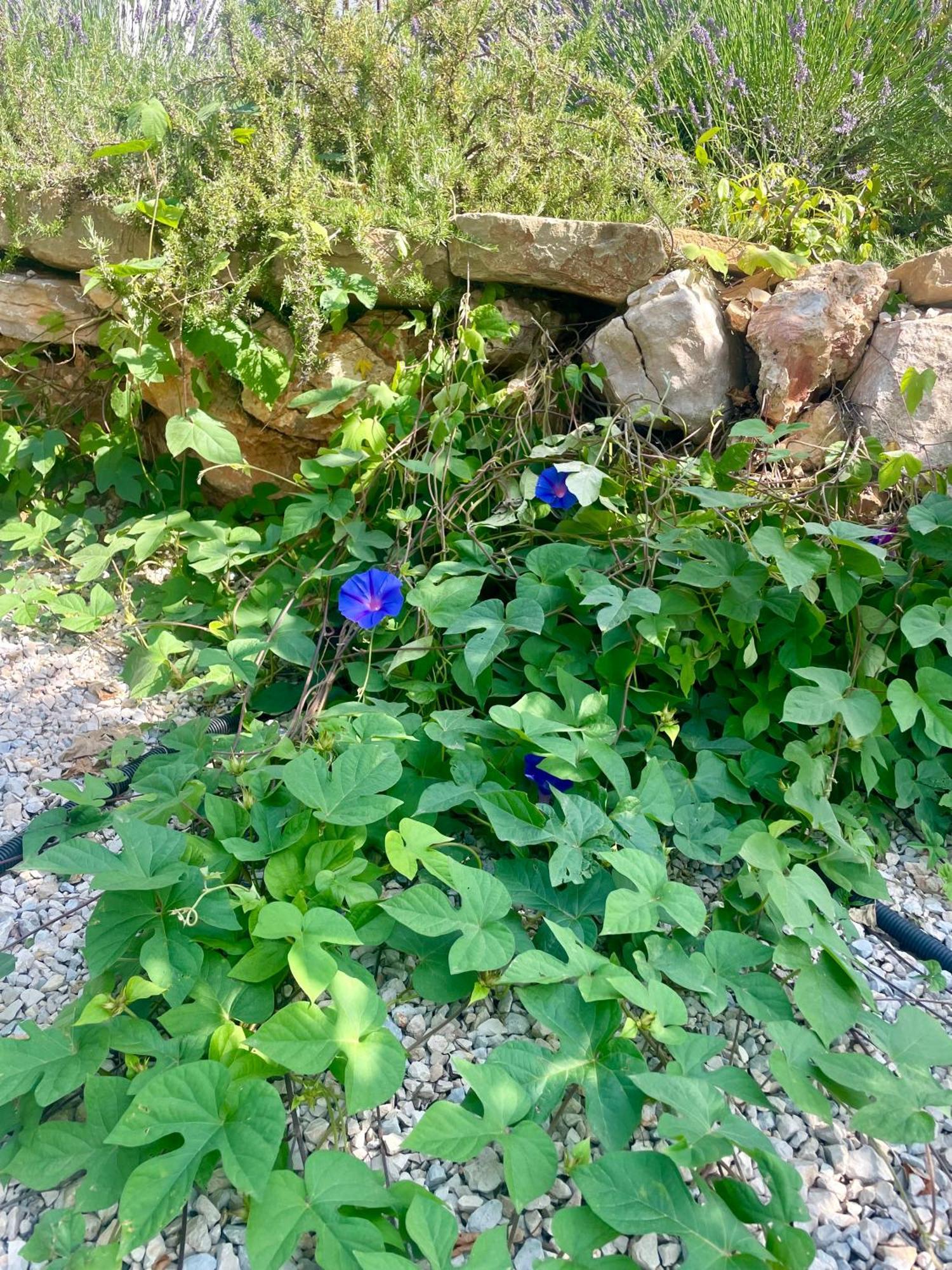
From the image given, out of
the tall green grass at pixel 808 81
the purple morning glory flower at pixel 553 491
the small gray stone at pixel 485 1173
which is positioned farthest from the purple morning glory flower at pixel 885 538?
the tall green grass at pixel 808 81

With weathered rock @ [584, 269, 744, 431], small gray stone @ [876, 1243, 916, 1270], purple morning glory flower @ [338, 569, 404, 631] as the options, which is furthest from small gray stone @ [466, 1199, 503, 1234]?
weathered rock @ [584, 269, 744, 431]

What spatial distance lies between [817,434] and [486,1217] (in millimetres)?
1763

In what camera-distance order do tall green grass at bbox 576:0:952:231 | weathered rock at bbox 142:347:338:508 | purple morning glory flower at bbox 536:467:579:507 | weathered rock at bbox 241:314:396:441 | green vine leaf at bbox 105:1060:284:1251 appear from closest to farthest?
green vine leaf at bbox 105:1060:284:1251, purple morning glory flower at bbox 536:467:579:507, weathered rock at bbox 241:314:396:441, weathered rock at bbox 142:347:338:508, tall green grass at bbox 576:0:952:231

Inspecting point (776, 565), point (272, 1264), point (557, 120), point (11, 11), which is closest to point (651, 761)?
point (776, 565)

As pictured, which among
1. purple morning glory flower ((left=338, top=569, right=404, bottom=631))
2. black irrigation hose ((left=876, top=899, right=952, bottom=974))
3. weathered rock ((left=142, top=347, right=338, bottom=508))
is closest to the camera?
black irrigation hose ((left=876, top=899, right=952, bottom=974))

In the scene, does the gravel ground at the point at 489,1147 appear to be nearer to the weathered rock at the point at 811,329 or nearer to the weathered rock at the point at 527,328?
the weathered rock at the point at 811,329

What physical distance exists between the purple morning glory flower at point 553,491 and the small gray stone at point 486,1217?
1318mm

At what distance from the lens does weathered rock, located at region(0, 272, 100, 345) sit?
2564 millimetres

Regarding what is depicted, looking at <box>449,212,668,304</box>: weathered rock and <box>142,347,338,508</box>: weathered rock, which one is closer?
<box>449,212,668,304</box>: weathered rock

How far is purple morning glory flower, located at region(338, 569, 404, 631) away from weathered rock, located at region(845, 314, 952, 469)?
1139mm

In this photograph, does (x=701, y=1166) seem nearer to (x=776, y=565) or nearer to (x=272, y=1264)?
(x=272, y=1264)

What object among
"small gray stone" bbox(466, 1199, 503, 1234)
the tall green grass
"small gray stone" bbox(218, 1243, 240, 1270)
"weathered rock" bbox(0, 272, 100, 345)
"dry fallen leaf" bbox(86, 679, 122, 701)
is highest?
the tall green grass

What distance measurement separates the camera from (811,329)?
203cm

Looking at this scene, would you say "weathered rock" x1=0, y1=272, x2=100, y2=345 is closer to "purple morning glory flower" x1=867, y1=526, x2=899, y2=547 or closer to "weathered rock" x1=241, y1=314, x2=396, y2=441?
"weathered rock" x1=241, y1=314, x2=396, y2=441
